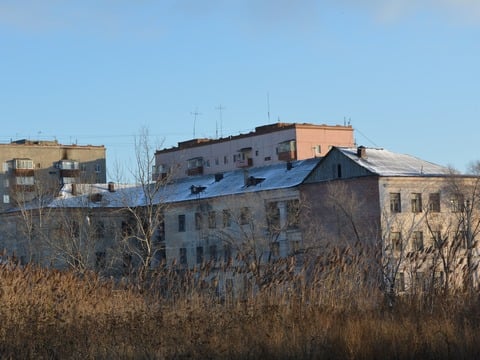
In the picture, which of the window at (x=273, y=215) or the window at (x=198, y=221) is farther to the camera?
the window at (x=198, y=221)

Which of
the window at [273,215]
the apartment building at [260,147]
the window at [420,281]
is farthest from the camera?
the apartment building at [260,147]

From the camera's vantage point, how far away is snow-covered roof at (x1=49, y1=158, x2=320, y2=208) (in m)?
56.0

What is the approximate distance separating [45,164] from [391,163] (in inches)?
1996

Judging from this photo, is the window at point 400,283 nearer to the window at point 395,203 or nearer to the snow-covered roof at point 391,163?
the snow-covered roof at point 391,163

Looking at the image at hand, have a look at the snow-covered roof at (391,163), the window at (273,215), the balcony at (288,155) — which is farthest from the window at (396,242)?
the balcony at (288,155)

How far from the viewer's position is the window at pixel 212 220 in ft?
190

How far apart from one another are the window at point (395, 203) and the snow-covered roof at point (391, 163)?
117cm

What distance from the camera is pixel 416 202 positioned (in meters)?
52.5

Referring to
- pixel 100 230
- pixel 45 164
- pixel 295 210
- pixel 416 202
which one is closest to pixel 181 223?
pixel 100 230

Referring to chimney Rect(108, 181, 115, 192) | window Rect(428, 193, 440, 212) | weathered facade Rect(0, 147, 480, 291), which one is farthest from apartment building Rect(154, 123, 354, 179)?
window Rect(428, 193, 440, 212)

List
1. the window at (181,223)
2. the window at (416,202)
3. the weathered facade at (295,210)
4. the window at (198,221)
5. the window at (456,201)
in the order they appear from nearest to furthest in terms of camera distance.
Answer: the weathered facade at (295,210) → the window at (456,201) → the window at (416,202) → the window at (198,221) → the window at (181,223)

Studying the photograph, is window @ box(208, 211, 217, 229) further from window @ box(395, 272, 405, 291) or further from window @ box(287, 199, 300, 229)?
window @ box(395, 272, 405, 291)

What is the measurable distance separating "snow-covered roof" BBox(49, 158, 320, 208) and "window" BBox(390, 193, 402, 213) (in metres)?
5.44

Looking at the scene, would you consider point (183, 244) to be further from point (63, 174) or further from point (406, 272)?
point (406, 272)
